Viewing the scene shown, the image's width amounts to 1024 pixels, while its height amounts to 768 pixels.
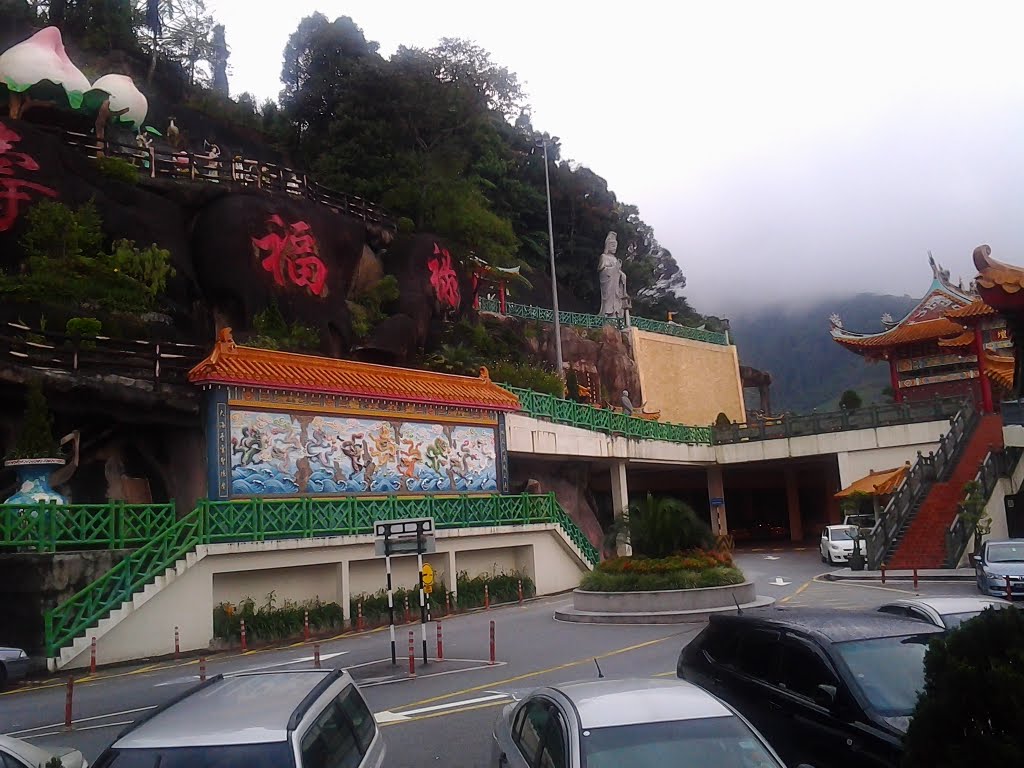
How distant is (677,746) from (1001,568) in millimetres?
17585

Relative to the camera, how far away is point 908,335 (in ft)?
157

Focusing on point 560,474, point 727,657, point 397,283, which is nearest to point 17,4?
point 397,283

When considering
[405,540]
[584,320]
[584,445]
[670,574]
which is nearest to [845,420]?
[584,445]

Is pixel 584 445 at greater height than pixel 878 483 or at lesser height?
greater

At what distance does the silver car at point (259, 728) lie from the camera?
15.3 ft

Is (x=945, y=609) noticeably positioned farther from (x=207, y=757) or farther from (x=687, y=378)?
(x=687, y=378)

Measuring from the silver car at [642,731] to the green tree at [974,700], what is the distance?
31.5 inches

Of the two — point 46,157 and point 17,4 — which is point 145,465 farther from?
point 17,4

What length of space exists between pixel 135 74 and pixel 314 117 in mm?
Answer: 9136

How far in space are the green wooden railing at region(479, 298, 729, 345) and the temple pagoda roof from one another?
850 cm

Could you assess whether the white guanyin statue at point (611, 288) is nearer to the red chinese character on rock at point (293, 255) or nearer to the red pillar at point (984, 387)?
the red pillar at point (984, 387)

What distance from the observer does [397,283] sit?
3541cm

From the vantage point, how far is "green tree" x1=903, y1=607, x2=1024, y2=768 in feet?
14.0

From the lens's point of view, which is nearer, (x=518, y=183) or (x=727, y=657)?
(x=727, y=657)
